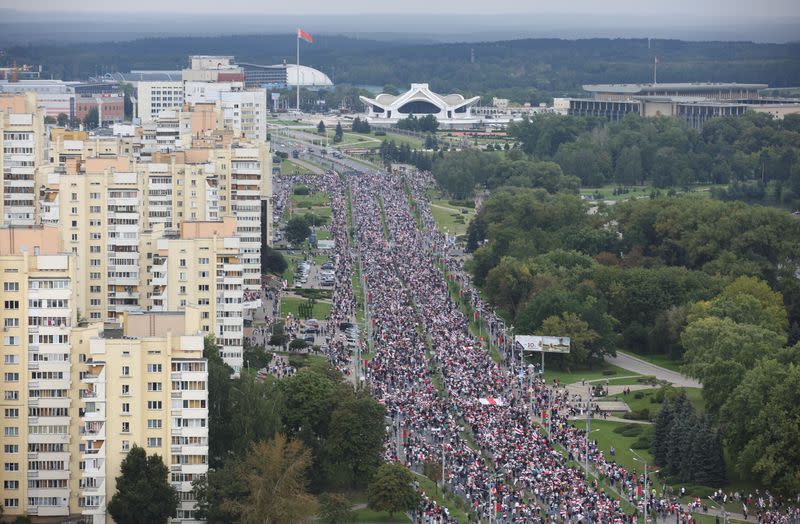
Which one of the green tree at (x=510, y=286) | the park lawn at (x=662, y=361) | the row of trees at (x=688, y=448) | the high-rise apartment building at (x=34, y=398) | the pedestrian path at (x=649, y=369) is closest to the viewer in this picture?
the high-rise apartment building at (x=34, y=398)

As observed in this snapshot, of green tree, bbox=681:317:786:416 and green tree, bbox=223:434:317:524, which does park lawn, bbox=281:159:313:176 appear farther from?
green tree, bbox=223:434:317:524

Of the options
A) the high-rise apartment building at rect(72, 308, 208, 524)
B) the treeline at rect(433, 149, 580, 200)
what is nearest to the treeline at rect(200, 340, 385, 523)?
the high-rise apartment building at rect(72, 308, 208, 524)

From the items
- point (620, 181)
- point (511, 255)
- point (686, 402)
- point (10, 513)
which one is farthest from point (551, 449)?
point (620, 181)

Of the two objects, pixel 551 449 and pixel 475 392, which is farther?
pixel 475 392

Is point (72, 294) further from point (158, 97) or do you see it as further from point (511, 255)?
point (158, 97)

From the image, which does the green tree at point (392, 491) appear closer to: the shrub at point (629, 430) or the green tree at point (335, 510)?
the green tree at point (335, 510)

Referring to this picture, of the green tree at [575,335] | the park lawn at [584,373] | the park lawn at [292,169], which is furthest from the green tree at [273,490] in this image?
the park lawn at [292,169]
